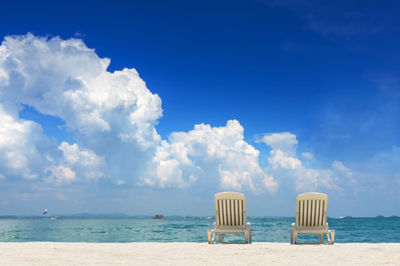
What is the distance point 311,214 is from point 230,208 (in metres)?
1.80

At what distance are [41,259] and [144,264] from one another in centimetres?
148

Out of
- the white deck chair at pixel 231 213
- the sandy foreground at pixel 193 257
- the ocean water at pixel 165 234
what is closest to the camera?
the sandy foreground at pixel 193 257

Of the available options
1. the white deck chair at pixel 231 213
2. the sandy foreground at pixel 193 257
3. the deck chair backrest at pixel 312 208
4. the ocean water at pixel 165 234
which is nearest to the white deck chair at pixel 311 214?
the deck chair backrest at pixel 312 208

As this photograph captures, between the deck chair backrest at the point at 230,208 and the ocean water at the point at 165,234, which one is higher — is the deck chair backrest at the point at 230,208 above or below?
above

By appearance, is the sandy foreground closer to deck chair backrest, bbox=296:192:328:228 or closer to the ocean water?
deck chair backrest, bbox=296:192:328:228

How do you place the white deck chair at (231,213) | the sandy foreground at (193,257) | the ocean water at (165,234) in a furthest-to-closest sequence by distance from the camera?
the ocean water at (165,234) < the white deck chair at (231,213) < the sandy foreground at (193,257)

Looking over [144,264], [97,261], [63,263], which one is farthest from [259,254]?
[63,263]

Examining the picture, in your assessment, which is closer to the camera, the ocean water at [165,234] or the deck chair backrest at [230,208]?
the deck chair backrest at [230,208]

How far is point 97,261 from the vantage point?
523cm

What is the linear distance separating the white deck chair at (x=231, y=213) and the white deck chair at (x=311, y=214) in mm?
1162

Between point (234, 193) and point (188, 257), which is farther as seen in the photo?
point (234, 193)

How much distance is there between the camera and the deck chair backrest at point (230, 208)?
8703 mm

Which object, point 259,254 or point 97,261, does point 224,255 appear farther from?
point 97,261

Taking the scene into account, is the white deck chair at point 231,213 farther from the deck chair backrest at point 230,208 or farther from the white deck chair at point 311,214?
the white deck chair at point 311,214
